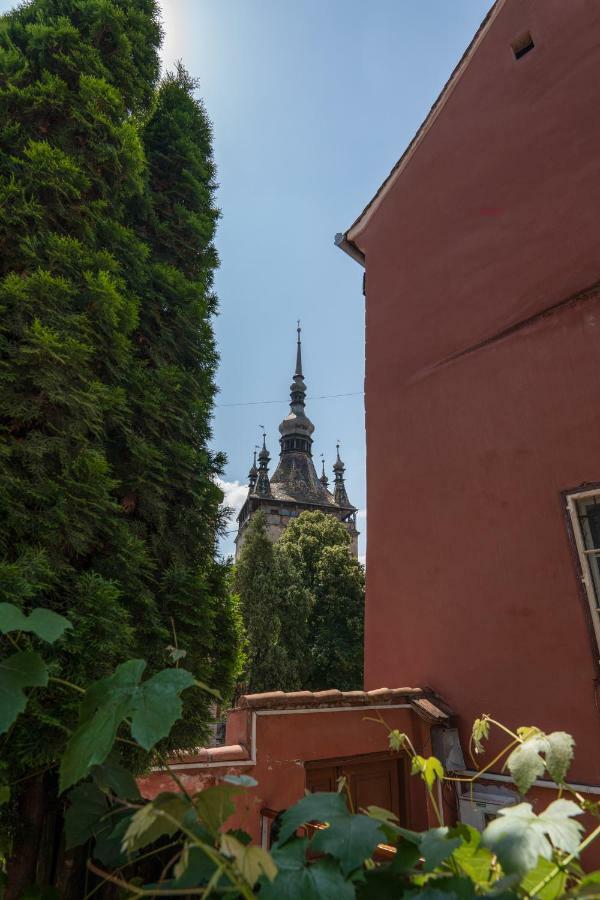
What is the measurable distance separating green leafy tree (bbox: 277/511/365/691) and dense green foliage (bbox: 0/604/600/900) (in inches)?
784

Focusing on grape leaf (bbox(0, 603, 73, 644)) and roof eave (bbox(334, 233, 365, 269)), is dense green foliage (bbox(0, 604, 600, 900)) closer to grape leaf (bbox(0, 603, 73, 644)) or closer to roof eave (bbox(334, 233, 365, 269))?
grape leaf (bbox(0, 603, 73, 644))

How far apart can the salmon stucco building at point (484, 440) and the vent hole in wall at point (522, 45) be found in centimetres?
1

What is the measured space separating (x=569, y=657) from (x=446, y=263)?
4.74 m

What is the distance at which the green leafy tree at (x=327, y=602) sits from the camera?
19734mm

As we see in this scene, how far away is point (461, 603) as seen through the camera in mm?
5383

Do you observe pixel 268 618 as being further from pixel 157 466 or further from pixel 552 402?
pixel 157 466

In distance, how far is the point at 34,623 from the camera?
867mm

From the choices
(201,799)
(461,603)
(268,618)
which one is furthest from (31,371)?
(268,618)

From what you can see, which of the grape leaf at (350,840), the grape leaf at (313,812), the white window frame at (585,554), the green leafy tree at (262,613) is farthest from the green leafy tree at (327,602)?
the grape leaf at (350,840)

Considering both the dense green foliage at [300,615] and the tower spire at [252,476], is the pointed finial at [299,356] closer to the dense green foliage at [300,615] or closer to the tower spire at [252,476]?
the tower spire at [252,476]

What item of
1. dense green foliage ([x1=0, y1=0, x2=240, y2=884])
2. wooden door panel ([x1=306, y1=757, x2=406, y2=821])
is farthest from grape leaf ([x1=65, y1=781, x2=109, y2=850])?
wooden door panel ([x1=306, y1=757, x2=406, y2=821])

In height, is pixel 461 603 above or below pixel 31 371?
below

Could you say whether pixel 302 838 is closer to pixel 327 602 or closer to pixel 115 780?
pixel 115 780

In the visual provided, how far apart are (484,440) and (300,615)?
15860 mm
